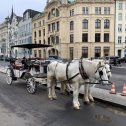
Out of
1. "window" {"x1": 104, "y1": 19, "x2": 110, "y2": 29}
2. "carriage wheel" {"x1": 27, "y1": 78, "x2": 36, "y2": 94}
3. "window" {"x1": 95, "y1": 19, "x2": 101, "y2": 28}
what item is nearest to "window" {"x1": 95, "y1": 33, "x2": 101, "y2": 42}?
"window" {"x1": 95, "y1": 19, "x2": 101, "y2": 28}

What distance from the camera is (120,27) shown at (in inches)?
3142

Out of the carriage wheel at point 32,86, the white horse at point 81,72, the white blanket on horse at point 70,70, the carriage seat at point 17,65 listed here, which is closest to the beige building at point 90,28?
the carriage seat at point 17,65

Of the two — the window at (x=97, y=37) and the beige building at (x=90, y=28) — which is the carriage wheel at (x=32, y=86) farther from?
the window at (x=97, y=37)

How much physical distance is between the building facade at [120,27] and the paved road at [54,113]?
68.6 m

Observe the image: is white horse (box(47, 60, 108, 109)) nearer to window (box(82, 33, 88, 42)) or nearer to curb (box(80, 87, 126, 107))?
curb (box(80, 87, 126, 107))

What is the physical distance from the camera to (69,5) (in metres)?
84.5

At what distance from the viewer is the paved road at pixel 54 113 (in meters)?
8.37

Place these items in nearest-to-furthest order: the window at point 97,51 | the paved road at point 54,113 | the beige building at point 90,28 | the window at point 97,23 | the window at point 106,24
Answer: the paved road at point 54,113 < the beige building at point 90,28 < the window at point 97,51 < the window at point 106,24 < the window at point 97,23

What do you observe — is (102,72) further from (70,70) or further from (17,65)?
(17,65)

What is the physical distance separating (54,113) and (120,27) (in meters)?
72.7

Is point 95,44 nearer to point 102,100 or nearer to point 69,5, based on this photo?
point 69,5

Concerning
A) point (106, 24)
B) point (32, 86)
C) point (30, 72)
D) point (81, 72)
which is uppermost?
point (106, 24)

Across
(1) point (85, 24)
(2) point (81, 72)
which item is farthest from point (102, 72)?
(1) point (85, 24)

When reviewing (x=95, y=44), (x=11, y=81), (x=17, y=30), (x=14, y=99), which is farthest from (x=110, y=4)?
(x=14, y=99)
